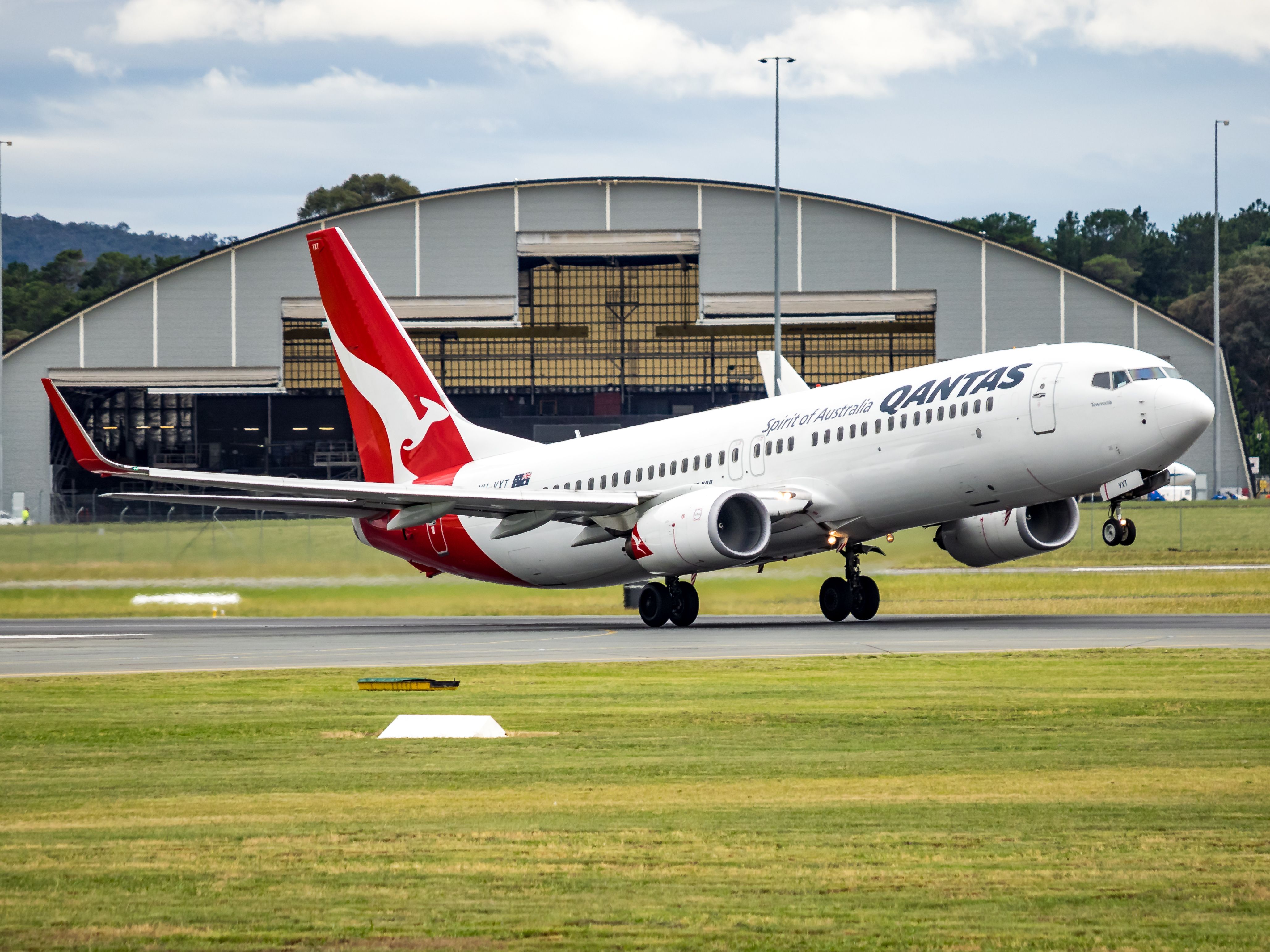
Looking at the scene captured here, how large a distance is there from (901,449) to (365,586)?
580 inches

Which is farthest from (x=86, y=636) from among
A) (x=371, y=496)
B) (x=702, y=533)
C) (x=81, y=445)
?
(x=702, y=533)

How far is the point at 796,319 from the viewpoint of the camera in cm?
8262

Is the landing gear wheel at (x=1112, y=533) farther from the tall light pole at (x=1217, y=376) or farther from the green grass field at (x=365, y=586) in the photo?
the tall light pole at (x=1217, y=376)

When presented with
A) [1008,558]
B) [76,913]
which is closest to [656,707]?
[76,913]

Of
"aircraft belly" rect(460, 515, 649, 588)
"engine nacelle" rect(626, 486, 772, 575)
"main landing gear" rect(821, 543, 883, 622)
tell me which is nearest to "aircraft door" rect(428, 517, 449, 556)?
"aircraft belly" rect(460, 515, 649, 588)

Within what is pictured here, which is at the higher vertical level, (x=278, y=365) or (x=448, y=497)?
(x=278, y=365)

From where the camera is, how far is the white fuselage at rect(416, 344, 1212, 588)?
26656mm

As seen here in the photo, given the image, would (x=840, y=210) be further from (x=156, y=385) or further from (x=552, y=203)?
(x=156, y=385)

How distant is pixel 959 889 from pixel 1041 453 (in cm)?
2054

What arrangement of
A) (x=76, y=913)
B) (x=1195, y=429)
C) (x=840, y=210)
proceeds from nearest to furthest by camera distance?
(x=76, y=913)
(x=1195, y=429)
(x=840, y=210)

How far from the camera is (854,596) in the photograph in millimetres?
32438

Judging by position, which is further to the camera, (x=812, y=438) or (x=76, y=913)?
(x=812, y=438)

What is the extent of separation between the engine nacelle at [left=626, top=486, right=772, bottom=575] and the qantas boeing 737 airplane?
43mm

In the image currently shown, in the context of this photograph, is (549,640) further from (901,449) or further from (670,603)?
(901,449)
